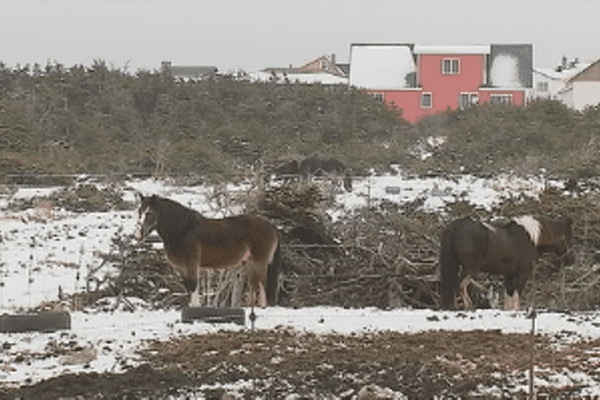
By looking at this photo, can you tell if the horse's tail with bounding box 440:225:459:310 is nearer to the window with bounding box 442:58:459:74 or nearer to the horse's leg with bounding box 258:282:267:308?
the horse's leg with bounding box 258:282:267:308

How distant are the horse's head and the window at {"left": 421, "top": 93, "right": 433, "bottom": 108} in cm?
4996

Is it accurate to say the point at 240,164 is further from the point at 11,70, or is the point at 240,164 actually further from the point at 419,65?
the point at 419,65

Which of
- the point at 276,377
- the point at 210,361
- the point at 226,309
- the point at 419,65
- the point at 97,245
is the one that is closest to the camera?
the point at 276,377

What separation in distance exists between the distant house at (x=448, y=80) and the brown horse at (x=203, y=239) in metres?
48.4

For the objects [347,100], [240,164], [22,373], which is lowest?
[22,373]

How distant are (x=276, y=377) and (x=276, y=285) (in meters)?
4.55

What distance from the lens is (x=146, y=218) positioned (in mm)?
11125

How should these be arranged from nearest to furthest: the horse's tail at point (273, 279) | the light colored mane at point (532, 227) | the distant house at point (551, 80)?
the horse's tail at point (273, 279) < the light colored mane at point (532, 227) < the distant house at point (551, 80)

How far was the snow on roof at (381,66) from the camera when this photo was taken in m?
60.8

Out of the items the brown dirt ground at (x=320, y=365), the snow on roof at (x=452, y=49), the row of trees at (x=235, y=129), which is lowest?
the brown dirt ground at (x=320, y=365)

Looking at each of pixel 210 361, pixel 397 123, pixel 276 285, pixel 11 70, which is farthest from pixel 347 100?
pixel 210 361

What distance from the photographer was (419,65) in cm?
6041

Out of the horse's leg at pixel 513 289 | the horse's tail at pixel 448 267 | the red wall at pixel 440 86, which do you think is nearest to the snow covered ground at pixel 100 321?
the horse's tail at pixel 448 267

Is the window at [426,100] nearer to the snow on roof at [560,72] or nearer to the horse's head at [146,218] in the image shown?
the snow on roof at [560,72]
